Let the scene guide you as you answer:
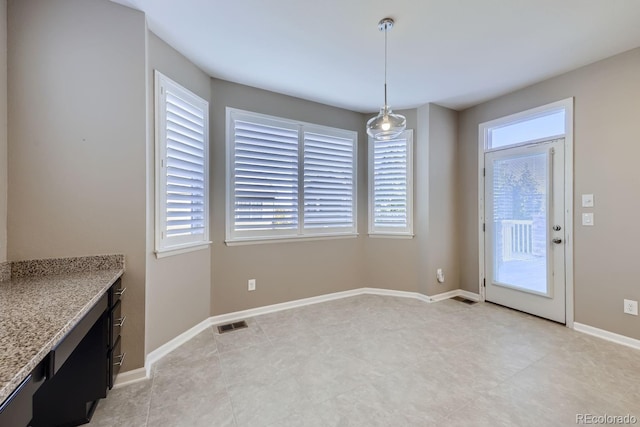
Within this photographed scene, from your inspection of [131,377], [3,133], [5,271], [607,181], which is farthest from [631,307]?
[3,133]

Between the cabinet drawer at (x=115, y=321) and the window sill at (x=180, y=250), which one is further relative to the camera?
the window sill at (x=180, y=250)

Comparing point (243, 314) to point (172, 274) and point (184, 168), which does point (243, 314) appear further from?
point (184, 168)

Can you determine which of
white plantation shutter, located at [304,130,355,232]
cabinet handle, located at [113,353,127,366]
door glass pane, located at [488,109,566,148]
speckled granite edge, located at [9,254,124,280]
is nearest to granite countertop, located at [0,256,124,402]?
speckled granite edge, located at [9,254,124,280]

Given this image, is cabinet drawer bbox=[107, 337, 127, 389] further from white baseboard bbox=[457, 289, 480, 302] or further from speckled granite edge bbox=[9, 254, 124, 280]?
white baseboard bbox=[457, 289, 480, 302]

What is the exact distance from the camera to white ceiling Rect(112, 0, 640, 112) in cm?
196

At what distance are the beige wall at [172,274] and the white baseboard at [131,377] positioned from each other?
0.62 ft

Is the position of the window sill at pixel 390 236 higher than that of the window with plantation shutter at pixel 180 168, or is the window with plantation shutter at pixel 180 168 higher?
the window with plantation shutter at pixel 180 168

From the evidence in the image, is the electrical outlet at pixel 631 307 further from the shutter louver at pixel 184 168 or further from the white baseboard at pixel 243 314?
the shutter louver at pixel 184 168

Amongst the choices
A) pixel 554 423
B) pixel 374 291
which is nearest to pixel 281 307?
pixel 374 291

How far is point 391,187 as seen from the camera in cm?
392

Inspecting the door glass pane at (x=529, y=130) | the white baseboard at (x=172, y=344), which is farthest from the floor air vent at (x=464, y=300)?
the white baseboard at (x=172, y=344)

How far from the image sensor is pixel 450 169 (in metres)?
3.92

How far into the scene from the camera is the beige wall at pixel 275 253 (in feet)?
9.98

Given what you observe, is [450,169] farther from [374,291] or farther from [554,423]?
[554,423]
